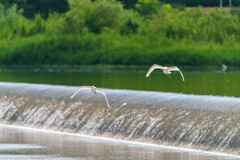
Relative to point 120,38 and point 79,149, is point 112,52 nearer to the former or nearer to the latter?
point 120,38

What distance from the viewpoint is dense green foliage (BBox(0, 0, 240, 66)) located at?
47781 millimetres

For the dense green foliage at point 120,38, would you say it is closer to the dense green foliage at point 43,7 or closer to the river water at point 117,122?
the dense green foliage at point 43,7

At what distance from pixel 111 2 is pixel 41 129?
38720 mm

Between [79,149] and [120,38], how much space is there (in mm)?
35878

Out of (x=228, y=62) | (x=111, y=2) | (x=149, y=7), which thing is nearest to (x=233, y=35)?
(x=228, y=62)

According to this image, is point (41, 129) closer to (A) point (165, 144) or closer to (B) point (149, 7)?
(A) point (165, 144)

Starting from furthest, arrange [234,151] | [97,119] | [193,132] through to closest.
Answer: [97,119] → [193,132] → [234,151]

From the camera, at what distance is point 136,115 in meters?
19.1

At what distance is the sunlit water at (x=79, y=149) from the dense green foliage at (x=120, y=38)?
27708 millimetres

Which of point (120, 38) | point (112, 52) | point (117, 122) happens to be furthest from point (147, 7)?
point (117, 122)

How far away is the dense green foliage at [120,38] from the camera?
47.8m

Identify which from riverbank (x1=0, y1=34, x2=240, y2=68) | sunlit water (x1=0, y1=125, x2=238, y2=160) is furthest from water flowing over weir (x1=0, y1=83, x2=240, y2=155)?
riverbank (x1=0, y1=34, x2=240, y2=68)

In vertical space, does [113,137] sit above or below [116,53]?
above

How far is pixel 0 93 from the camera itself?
24.7 metres
